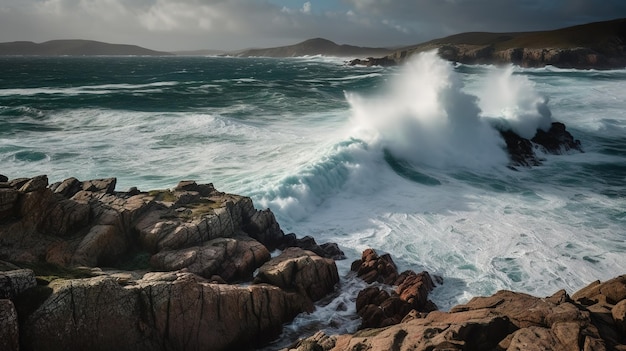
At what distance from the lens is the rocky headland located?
7977 mm

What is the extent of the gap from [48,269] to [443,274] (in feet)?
41.0

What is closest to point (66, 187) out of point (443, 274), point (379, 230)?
point (379, 230)

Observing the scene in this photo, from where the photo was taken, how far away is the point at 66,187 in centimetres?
1636

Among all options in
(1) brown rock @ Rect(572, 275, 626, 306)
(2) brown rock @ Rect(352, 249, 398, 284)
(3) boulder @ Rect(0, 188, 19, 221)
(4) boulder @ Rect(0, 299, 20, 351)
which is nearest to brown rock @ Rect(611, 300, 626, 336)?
(1) brown rock @ Rect(572, 275, 626, 306)

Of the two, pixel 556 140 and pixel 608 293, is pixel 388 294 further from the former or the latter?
pixel 556 140

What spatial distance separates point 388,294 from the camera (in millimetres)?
12500

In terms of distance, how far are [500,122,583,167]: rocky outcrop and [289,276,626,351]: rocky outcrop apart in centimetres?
2237

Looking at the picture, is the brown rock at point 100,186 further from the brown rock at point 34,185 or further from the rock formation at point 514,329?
the rock formation at point 514,329

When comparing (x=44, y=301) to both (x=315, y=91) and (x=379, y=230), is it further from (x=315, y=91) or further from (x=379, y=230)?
(x=315, y=91)

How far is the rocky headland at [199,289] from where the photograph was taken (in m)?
7.98

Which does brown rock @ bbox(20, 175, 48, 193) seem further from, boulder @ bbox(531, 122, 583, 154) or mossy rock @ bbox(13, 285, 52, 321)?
boulder @ bbox(531, 122, 583, 154)

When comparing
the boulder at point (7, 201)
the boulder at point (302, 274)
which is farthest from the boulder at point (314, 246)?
the boulder at point (7, 201)

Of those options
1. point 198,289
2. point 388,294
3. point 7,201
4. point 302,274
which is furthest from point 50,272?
point 388,294

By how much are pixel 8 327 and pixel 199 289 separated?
3.89m
